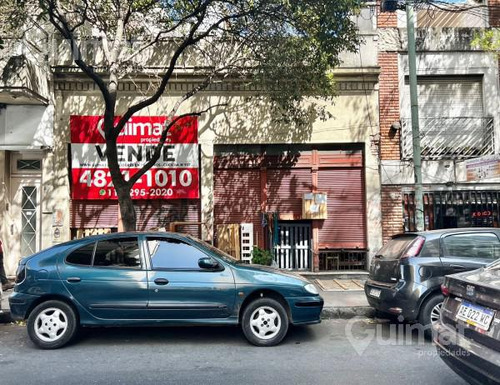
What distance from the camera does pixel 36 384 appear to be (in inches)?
173

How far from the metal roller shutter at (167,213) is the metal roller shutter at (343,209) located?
10.7 ft

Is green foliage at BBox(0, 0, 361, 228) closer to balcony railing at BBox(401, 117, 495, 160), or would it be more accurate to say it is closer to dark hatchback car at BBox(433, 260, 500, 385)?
balcony railing at BBox(401, 117, 495, 160)

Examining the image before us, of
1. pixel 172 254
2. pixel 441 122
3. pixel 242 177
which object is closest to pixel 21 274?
pixel 172 254

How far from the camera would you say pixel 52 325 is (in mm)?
5598

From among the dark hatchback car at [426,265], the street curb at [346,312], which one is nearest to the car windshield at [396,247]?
the dark hatchback car at [426,265]

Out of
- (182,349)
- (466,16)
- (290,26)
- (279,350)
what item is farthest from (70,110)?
(466,16)

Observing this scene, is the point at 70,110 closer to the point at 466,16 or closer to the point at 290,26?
the point at 290,26

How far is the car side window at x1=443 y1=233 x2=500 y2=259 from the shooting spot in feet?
19.9

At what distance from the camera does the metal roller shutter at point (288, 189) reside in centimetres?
1096

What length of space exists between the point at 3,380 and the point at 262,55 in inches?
286

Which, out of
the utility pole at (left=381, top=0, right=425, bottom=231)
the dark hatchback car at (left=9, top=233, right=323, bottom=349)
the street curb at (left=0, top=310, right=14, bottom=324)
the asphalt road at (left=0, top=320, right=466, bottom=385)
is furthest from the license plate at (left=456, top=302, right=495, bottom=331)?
the street curb at (left=0, top=310, right=14, bottom=324)

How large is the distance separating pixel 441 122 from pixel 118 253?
8822 millimetres

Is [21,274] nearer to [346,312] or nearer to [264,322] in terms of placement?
[264,322]

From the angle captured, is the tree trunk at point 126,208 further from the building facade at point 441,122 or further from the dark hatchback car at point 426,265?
the building facade at point 441,122
